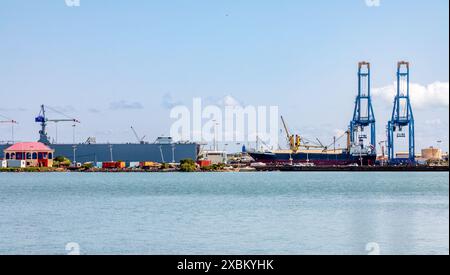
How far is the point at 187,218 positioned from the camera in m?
38.1

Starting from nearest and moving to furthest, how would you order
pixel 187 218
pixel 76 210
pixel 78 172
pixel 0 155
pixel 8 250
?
1. pixel 8 250
2. pixel 187 218
3. pixel 76 210
4. pixel 78 172
5. pixel 0 155

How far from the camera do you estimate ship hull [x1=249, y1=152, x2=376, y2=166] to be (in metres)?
162

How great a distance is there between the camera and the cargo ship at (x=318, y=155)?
161250mm

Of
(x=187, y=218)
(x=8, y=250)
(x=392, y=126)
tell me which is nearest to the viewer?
(x=8, y=250)

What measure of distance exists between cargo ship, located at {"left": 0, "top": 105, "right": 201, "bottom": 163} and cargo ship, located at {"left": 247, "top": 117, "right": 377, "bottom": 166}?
15.6 m

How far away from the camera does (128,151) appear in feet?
553
